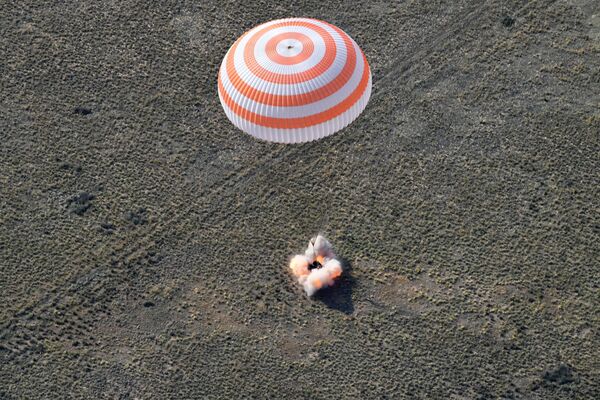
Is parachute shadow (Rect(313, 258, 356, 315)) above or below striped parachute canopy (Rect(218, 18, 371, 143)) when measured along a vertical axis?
below

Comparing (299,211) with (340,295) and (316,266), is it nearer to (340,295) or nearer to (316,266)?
(316,266)

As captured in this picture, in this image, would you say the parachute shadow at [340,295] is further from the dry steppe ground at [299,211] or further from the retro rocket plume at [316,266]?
the retro rocket plume at [316,266]

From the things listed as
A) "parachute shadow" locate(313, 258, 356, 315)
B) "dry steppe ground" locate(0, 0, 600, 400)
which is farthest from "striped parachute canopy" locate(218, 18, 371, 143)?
"dry steppe ground" locate(0, 0, 600, 400)

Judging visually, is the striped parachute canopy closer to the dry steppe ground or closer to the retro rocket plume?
the retro rocket plume

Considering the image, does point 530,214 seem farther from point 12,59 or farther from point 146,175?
point 12,59

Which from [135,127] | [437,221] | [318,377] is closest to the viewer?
[318,377]

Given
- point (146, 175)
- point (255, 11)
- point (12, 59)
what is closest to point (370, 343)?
point (146, 175)
